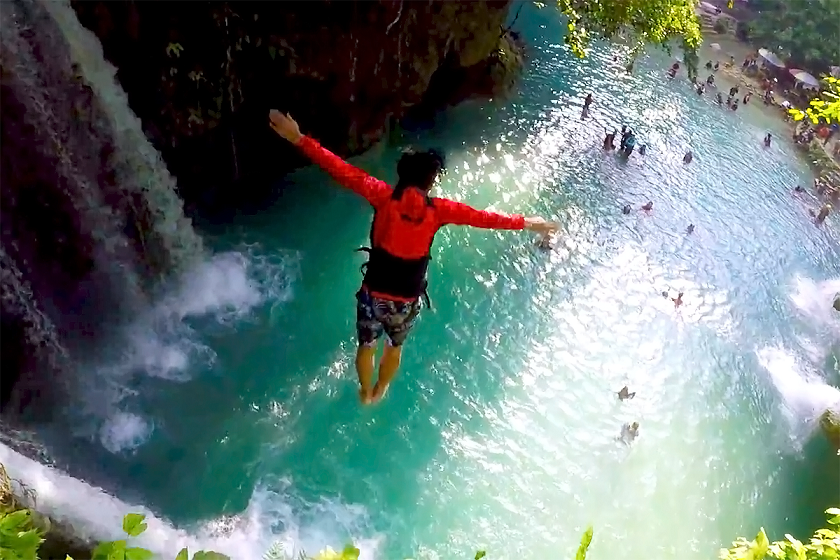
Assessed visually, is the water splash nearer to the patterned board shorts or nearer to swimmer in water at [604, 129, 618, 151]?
swimmer in water at [604, 129, 618, 151]

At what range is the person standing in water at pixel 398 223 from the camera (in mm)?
3744

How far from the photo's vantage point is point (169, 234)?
8.12 m

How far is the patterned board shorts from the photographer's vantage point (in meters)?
4.64

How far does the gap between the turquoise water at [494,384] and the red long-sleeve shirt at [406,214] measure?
367 cm

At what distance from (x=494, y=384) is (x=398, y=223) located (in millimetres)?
4764

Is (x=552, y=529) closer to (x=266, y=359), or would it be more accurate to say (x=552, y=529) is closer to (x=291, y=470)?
(x=291, y=470)

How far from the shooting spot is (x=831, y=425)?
31.6 ft

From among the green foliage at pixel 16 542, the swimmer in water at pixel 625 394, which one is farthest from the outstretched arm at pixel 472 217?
the swimmer in water at pixel 625 394

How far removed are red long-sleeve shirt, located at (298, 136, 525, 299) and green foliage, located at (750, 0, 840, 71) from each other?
2249 centimetres

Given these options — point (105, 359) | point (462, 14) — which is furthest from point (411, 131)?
point (105, 359)

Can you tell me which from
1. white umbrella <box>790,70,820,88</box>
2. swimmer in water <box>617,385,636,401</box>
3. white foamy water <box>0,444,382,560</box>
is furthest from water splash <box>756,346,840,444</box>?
white umbrella <box>790,70,820,88</box>

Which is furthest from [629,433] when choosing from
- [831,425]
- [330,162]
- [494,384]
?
[330,162]

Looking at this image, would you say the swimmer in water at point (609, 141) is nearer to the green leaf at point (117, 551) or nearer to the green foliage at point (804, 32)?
the green foliage at point (804, 32)

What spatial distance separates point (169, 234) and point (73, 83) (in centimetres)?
225
